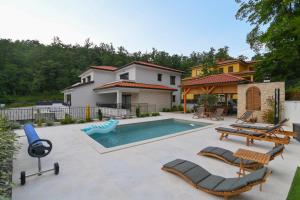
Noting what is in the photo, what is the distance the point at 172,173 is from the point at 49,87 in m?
50.4

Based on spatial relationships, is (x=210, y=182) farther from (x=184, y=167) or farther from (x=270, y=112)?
(x=270, y=112)

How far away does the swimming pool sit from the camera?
865cm

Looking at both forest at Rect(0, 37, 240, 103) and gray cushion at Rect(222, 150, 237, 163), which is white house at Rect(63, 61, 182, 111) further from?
forest at Rect(0, 37, 240, 103)

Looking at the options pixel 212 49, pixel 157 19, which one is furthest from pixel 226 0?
pixel 212 49

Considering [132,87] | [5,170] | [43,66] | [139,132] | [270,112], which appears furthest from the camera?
[43,66]

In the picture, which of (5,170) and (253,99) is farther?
(253,99)

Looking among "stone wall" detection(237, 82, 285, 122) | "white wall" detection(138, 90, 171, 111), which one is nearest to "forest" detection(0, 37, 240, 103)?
"white wall" detection(138, 90, 171, 111)

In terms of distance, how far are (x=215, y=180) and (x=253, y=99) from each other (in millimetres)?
11944

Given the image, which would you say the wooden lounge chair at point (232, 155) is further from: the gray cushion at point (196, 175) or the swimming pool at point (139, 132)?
the swimming pool at point (139, 132)

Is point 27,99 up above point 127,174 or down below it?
above

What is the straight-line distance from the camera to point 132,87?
18203mm

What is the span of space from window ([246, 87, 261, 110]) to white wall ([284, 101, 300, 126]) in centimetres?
181

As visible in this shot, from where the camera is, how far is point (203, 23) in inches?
720

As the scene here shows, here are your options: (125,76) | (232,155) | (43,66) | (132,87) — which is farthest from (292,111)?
(43,66)
